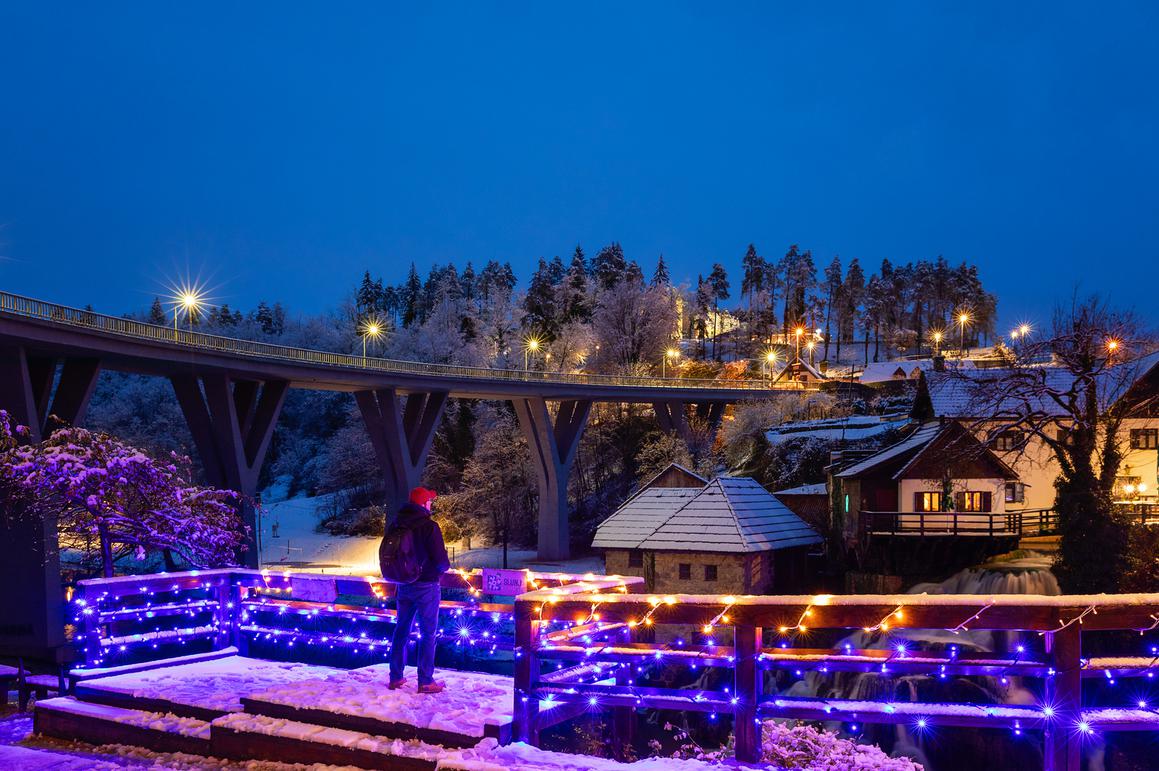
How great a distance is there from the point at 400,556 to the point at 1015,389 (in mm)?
28200

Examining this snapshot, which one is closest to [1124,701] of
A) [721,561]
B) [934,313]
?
[721,561]

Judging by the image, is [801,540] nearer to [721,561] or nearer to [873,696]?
[721,561]

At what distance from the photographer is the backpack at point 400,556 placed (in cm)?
789

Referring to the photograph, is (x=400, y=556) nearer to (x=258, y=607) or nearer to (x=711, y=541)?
(x=258, y=607)

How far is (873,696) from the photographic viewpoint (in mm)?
22953

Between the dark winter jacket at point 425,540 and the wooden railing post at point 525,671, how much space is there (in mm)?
1275

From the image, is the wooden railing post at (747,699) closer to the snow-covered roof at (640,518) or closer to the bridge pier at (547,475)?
the snow-covered roof at (640,518)

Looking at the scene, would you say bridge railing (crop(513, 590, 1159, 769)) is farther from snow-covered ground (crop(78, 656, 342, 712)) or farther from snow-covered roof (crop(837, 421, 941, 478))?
snow-covered roof (crop(837, 421, 941, 478))

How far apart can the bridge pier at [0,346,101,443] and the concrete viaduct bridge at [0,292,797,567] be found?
1.5 inches

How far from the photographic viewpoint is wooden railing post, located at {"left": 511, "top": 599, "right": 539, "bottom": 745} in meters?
6.96

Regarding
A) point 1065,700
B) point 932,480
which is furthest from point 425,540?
point 932,480

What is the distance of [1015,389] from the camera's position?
30.8 metres

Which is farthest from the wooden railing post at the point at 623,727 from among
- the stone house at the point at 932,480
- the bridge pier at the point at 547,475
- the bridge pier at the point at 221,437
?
the bridge pier at the point at 547,475

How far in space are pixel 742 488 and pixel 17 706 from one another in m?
26.7
